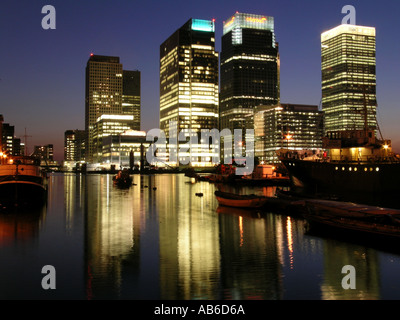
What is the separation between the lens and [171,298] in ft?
63.6

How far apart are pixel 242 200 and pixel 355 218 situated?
2087 centimetres

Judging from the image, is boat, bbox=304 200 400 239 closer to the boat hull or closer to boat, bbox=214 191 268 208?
boat, bbox=214 191 268 208

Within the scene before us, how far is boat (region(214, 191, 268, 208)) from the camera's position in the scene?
51625 mm

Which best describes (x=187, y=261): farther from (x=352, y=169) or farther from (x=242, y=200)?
(x=352, y=169)

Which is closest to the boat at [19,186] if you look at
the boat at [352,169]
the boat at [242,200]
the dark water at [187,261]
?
the dark water at [187,261]

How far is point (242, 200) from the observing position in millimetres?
53031

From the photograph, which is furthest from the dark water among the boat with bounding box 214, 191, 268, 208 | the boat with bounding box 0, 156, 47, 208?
the boat with bounding box 0, 156, 47, 208

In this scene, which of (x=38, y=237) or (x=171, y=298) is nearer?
(x=171, y=298)

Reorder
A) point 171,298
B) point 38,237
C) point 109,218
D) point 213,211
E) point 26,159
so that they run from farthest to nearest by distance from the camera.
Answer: point 26,159
point 213,211
point 109,218
point 38,237
point 171,298

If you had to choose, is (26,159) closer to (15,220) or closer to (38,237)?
(15,220)

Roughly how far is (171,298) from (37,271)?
10515 mm

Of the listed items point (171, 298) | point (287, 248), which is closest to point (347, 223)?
point (287, 248)

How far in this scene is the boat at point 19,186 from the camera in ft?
181
